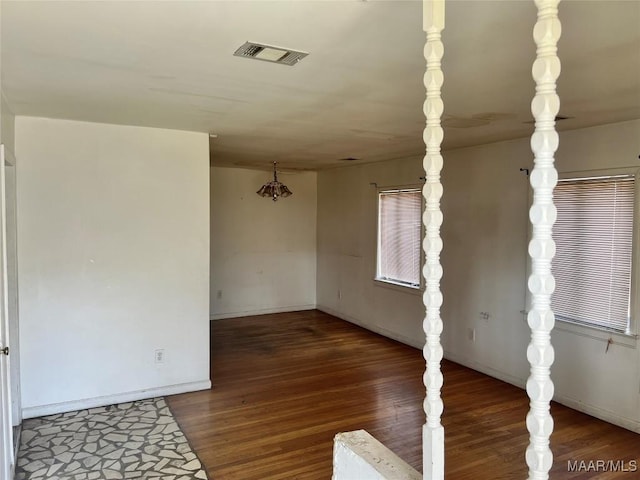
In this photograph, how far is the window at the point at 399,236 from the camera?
574 centimetres

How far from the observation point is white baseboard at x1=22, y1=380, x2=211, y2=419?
3.63 m

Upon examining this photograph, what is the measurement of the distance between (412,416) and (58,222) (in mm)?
3310

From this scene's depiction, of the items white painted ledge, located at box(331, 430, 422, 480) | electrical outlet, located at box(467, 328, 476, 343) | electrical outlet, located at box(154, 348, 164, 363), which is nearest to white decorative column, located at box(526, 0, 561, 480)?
white painted ledge, located at box(331, 430, 422, 480)

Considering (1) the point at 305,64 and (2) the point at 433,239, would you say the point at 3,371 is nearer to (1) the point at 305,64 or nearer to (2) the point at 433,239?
(1) the point at 305,64

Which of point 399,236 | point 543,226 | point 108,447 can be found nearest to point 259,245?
point 399,236

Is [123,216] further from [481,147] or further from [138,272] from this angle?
[481,147]

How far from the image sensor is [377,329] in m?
6.38

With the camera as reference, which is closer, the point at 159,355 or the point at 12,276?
the point at 12,276

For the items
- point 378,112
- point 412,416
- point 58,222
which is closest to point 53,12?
point 378,112

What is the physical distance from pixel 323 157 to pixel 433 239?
4.59 meters

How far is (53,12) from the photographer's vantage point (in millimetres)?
1680

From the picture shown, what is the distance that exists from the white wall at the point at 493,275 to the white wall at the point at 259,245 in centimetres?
102

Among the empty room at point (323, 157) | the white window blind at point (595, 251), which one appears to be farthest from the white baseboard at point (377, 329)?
the white window blind at point (595, 251)

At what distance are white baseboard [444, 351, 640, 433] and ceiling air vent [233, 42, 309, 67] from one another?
11.8 ft
